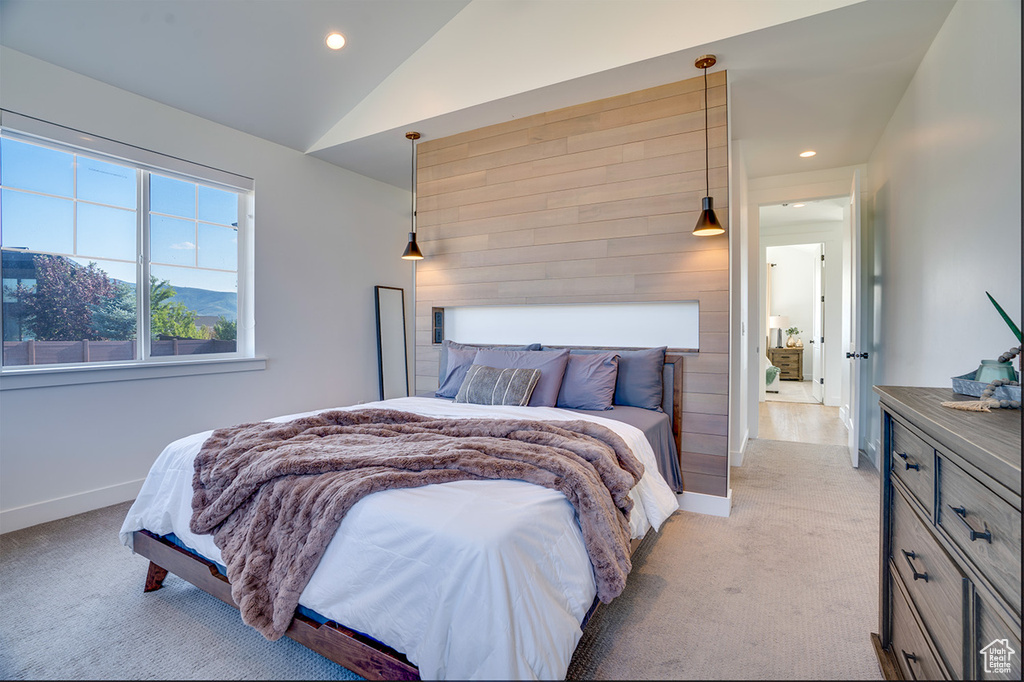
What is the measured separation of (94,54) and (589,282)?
10.8 ft

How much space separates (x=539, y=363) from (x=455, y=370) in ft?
2.21

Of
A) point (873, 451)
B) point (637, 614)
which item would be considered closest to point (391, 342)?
point (637, 614)

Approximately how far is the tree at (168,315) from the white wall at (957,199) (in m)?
4.52

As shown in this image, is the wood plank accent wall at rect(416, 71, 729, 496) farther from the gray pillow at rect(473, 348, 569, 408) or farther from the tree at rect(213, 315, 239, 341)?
the tree at rect(213, 315, 239, 341)

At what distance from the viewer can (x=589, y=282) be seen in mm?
3369

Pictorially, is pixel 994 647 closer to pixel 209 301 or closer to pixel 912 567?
pixel 912 567

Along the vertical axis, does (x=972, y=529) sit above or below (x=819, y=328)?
below

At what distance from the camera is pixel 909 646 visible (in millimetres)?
1310

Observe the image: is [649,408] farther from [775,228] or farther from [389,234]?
[775,228]

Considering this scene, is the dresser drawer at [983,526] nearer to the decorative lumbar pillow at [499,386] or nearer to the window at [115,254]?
the decorative lumbar pillow at [499,386]

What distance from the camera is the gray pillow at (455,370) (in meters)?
3.38

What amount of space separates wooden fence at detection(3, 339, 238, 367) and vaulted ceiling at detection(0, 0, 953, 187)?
1.65m

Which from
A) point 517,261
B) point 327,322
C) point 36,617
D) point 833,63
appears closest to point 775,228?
point 833,63

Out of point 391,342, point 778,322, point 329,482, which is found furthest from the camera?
point 778,322
